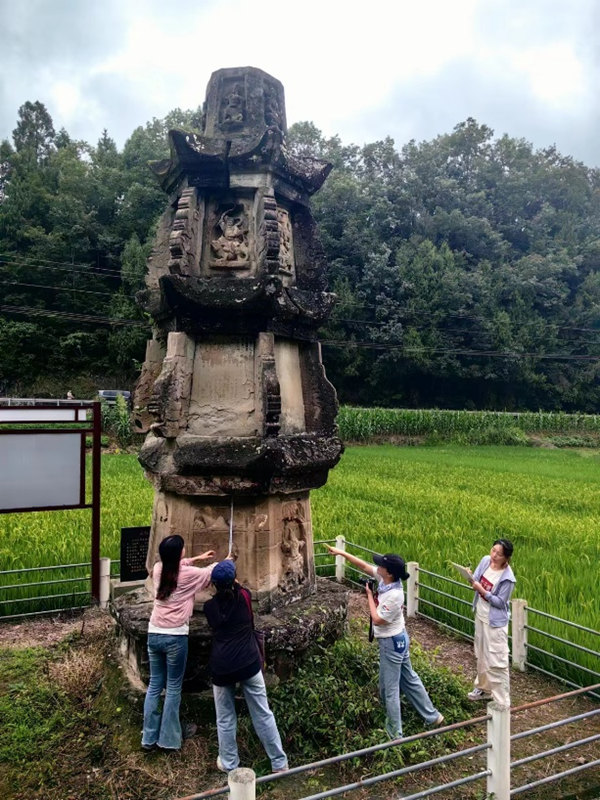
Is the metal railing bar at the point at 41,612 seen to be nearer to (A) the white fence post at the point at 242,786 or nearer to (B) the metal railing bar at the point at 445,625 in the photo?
(B) the metal railing bar at the point at 445,625

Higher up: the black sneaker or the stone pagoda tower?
the stone pagoda tower

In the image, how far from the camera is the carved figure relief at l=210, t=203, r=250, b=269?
592cm

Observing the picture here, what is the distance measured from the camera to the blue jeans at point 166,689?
4555 millimetres

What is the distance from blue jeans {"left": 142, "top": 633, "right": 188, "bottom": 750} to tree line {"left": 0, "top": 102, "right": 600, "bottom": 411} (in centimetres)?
3278

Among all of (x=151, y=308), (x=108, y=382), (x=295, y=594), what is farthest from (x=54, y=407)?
(x=108, y=382)

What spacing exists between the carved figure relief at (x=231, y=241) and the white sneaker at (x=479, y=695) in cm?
471

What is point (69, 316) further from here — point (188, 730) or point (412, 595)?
point (188, 730)

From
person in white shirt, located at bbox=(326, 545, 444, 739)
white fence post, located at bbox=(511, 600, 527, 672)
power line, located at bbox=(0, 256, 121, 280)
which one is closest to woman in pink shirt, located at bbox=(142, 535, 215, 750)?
person in white shirt, located at bbox=(326, 545, 444, 739)

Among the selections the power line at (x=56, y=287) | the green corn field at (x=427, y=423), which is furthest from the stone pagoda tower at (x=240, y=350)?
the power line at (x=56, y=287)

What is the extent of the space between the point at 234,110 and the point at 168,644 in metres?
5.14

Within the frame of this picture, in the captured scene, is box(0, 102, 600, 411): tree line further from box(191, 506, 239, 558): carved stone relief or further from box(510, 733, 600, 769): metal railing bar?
box(510, 733, 600, 769): metal railing bar

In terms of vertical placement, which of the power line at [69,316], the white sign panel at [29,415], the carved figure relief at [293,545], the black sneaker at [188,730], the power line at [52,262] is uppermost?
the power line at [52,262]

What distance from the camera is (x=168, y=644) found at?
179 inches

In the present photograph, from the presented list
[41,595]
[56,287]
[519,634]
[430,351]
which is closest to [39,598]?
[41,595]
